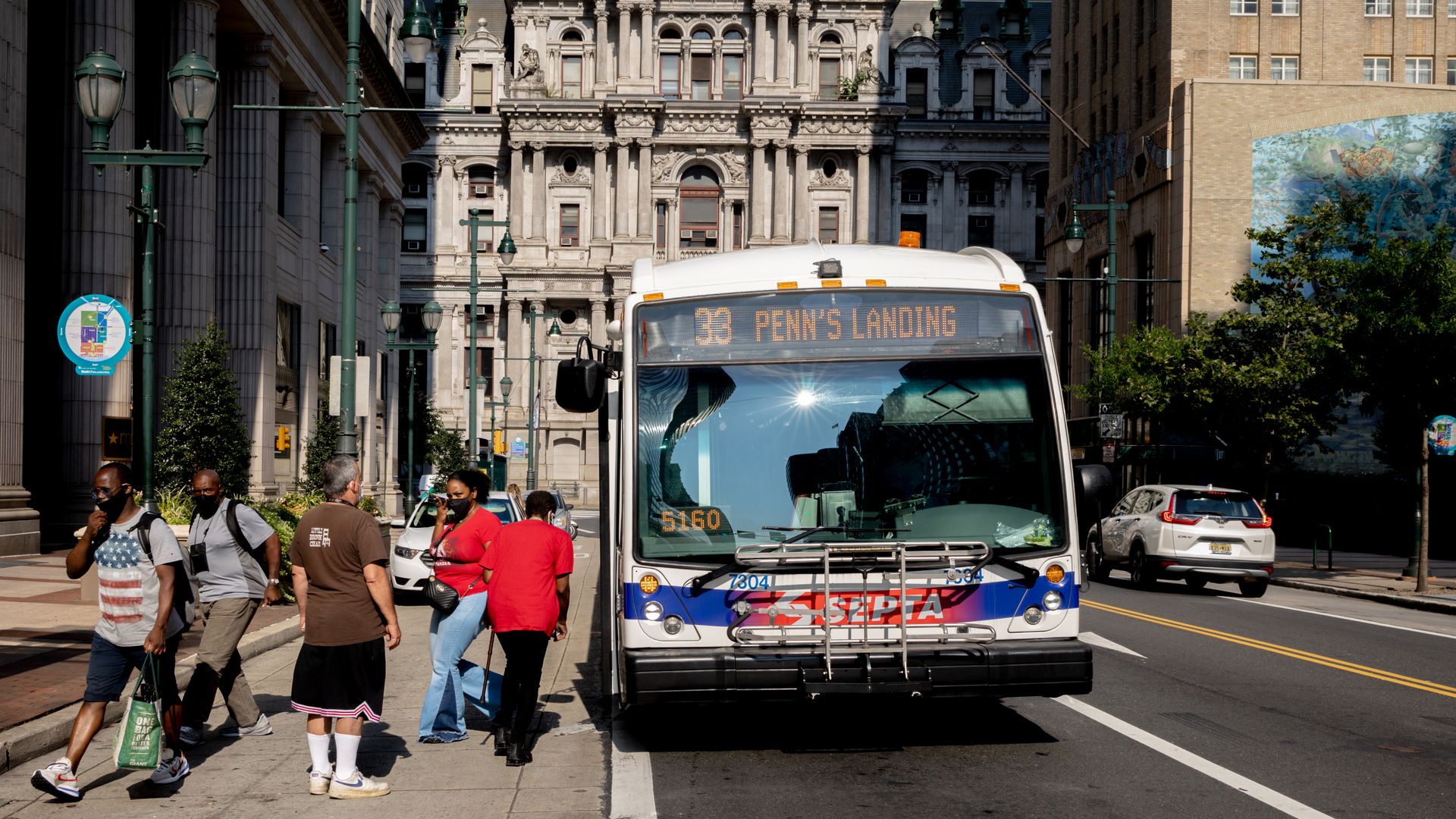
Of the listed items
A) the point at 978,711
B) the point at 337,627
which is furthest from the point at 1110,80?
the point at 337,627

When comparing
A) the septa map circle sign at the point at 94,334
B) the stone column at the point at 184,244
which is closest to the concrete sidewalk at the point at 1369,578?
the septa map circle sign at the point at 94,334

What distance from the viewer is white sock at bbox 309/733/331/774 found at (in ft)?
27.1

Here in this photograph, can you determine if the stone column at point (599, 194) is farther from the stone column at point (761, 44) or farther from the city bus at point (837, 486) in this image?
the city bus at point (837, 486)

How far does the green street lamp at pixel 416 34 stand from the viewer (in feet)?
70.2

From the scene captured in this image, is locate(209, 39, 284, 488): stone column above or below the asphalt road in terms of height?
above

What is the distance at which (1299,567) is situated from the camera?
110ft

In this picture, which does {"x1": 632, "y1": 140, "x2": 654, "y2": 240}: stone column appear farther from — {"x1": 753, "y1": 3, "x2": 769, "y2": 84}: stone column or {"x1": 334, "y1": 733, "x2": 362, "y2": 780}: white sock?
{"x1": 334, "y1": 733, "x2": 362, "y2": 780}: white sock

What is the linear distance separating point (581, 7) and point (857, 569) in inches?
3143

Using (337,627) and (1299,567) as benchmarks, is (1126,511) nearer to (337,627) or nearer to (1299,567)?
(1299,567)

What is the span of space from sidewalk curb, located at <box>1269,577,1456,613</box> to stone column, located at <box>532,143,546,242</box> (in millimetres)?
61165

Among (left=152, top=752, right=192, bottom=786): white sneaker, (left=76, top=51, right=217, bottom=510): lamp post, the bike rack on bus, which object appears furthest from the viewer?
(left=76, top=51, right=217, bottom=510): lamp post

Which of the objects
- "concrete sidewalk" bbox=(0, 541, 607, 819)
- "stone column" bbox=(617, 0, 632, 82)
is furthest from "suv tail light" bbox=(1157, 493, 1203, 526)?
"stone column" bbox=(617, 0, 632, 82)

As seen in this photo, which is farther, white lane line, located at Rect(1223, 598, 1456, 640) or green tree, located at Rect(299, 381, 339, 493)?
green tree, located at Rect(299, 381, 339, 493)

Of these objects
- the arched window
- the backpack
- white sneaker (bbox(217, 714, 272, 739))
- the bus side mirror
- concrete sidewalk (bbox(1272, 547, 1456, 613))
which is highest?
the arched window
